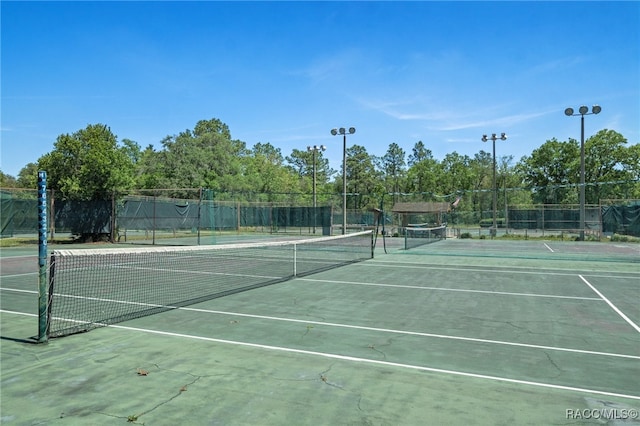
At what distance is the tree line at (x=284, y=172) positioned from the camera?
25656 mm

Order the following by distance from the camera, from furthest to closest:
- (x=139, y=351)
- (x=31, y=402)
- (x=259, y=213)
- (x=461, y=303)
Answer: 1. (x=259, y=213)
2. (x=461, y=303)
3. (x=139, y=351)
4. (x=31, y=402)

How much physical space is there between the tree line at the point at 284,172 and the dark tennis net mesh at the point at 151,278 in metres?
10.3

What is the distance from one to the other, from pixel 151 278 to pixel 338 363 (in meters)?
8.40

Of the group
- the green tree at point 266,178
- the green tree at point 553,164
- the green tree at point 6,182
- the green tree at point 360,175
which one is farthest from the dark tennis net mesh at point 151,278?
the green tree at point 360,175

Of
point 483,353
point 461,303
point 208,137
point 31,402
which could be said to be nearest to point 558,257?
point 461,303

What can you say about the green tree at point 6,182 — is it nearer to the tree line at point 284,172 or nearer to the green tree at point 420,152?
the tree line at point 284,172

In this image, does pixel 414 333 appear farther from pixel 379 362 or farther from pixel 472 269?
pixel 472 269

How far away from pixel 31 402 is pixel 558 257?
1940cm

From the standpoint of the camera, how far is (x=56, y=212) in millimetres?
24766

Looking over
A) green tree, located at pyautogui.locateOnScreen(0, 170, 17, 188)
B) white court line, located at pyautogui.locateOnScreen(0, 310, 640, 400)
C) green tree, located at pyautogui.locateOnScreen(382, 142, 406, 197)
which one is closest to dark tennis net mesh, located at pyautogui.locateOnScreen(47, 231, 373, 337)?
white court line, located at pyautogui.locateOnScreen(0, 310, 640, 400)

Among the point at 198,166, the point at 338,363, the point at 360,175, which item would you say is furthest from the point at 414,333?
the point at 360,175

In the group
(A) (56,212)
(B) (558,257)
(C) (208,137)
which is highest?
(C) (208,137)

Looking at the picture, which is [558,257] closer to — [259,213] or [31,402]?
[31,402]

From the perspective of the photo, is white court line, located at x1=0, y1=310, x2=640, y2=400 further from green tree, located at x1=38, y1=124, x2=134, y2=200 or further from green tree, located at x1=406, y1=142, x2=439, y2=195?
green tree, located at x1=406, y1=142, x2=439, y2=195
